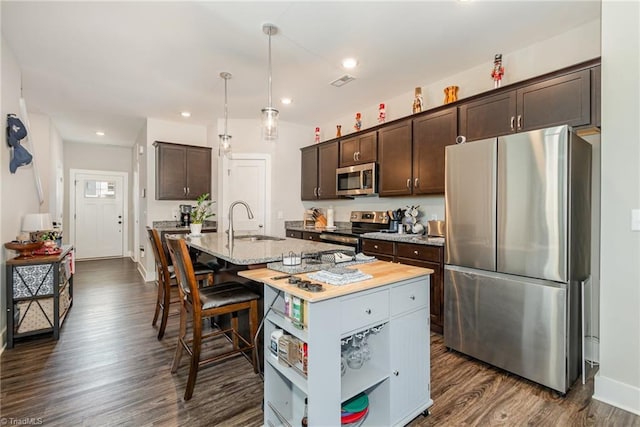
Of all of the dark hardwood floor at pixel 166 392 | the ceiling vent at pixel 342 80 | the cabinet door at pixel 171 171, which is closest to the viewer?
the dark hardwood floor at pixel 166 392

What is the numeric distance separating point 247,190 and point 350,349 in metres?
3.95

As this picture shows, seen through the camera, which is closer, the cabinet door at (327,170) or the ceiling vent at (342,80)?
the ceiling vent at (342,80)

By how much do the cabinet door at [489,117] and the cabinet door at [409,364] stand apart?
193 centimetres

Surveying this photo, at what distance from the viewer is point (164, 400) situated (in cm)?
193

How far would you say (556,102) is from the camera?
2.43m

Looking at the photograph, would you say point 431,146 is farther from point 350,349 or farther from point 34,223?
point 34,223

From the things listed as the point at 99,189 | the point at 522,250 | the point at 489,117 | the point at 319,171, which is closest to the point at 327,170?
the point at 319,171

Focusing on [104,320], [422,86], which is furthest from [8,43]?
[422,86]

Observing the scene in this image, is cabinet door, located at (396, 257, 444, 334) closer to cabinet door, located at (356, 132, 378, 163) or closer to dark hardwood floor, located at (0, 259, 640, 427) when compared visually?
→ dark hardwood floor, located at (0, 259, 640, 427)

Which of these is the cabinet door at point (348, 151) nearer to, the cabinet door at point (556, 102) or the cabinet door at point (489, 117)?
the cabinet door at point (489, 117)

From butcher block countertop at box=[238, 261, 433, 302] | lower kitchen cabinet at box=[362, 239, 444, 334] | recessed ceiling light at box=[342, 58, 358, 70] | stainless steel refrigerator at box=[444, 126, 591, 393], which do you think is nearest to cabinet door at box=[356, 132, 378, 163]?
recessed ceiling light at box=[342, 58, 358, 70]

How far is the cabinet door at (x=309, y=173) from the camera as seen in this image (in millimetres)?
5164

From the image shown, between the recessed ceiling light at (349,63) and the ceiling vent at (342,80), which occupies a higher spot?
the ceiling vent at (342,80)

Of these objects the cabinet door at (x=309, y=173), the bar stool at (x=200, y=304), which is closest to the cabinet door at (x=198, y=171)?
the cabinet door at (x=309, y=173)
